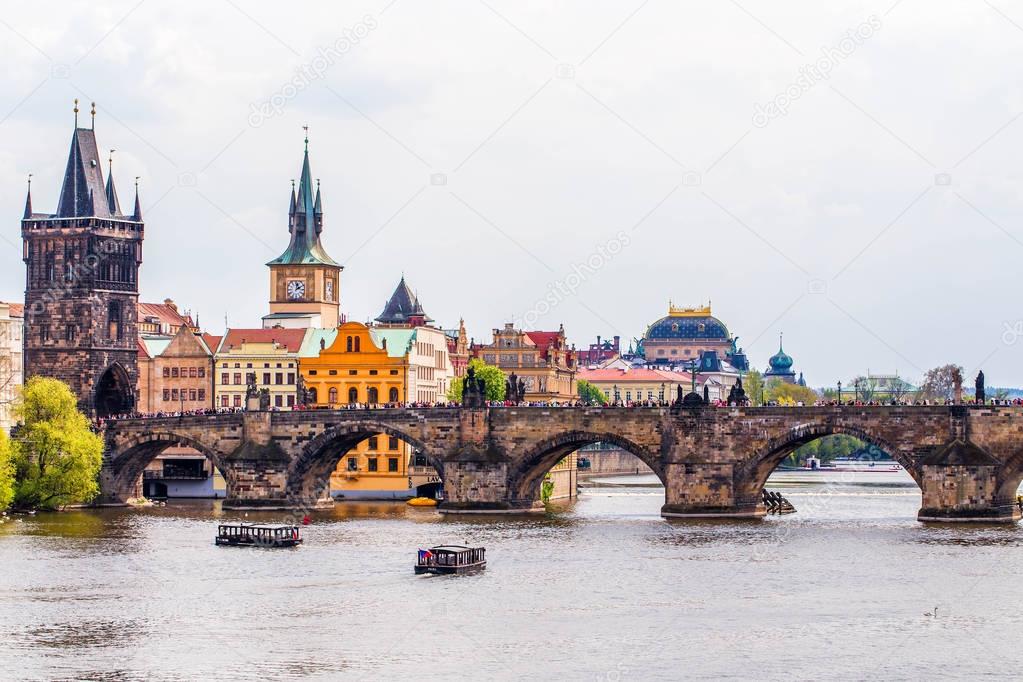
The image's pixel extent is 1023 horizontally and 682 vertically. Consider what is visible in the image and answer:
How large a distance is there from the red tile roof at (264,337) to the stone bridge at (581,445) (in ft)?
76.9

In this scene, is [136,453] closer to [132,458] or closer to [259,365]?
[132,458]

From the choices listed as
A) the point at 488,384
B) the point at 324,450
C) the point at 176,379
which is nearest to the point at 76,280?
the point at 176,379

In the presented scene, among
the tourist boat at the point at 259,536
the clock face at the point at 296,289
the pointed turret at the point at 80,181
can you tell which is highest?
the pointed turret at the point at 80,181

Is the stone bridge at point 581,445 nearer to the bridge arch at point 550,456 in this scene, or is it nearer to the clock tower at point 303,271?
the bridge arch at point 550,456

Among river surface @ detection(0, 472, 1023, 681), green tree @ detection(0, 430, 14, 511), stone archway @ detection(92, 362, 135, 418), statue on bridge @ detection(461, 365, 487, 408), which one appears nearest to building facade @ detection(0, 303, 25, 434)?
stone archway @ detection(92, 362, 135, 418)

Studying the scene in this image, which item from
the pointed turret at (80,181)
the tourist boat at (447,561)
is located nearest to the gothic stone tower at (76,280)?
the pointed turret at (80,181)

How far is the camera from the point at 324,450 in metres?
156

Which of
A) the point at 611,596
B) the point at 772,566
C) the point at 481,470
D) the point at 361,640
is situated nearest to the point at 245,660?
the point at 361,640

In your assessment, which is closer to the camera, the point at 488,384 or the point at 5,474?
the point at 5,474

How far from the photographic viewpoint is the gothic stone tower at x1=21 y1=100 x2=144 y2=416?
17238cm

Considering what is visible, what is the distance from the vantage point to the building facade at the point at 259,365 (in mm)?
181875

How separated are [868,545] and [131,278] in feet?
238

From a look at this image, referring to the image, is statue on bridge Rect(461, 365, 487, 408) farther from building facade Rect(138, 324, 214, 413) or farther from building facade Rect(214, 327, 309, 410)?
building facade Rect(138, 324, 214, 413)

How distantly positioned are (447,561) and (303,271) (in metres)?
86.7
